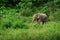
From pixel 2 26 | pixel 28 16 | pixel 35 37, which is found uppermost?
pixel 35 37

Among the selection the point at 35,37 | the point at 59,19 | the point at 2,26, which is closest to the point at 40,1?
the point at 59,19

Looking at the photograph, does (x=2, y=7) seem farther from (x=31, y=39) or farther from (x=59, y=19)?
(x=31, y=39)

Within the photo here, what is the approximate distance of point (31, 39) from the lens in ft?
29.5

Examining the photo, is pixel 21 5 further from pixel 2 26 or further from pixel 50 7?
pixel 2 26

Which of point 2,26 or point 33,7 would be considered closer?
point 2,26

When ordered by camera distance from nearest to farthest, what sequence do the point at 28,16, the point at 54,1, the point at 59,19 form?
the point at 59,19 → the point at 28,16 → the point at 54,1

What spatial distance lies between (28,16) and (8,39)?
30.5ft

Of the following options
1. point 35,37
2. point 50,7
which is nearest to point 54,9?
point 50,7

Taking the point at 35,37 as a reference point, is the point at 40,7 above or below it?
below

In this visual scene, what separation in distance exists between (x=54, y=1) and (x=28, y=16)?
2611 millimetres

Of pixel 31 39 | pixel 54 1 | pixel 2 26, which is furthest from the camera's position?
pixel 54 1

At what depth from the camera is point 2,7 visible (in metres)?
19.5

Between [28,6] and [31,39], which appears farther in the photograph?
[28,6]

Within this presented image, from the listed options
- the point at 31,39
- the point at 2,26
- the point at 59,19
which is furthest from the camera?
the point at 59,19
